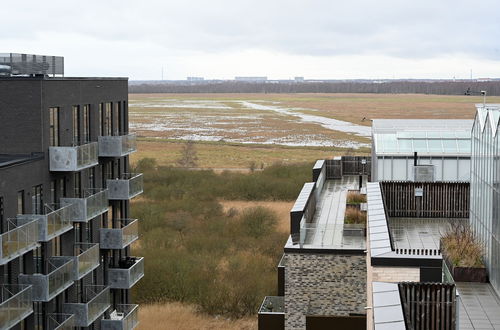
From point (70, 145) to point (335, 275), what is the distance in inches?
382

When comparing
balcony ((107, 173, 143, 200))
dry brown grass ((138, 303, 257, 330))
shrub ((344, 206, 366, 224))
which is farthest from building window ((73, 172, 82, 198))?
dry brown grass ((138, 303, 257, 330))

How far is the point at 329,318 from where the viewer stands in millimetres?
27922

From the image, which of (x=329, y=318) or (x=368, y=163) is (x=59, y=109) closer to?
(x=329, y=318)

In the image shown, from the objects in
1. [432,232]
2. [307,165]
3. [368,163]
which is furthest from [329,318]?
[307,165]

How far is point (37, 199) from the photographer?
2608 cm

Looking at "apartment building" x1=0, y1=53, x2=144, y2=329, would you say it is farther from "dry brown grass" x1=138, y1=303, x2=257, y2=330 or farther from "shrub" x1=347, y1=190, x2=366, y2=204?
"dry brown grass" x1=138, y1=303, x2=257, y2=330

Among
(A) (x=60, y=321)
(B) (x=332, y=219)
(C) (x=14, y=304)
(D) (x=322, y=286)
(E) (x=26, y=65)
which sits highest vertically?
(E) (x=26, y=65)

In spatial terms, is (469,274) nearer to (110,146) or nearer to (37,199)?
(37,199)

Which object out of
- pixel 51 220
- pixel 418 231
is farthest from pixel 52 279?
pixel 418 231

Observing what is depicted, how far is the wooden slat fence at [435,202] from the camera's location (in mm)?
28406

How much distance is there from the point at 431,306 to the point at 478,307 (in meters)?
2.91

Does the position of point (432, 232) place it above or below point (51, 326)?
above

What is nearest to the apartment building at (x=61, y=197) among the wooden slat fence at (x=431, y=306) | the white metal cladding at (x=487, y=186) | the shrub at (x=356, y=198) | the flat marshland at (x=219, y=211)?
the shrub at (x=356, y=198)

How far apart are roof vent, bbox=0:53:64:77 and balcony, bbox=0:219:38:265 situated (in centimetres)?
608
